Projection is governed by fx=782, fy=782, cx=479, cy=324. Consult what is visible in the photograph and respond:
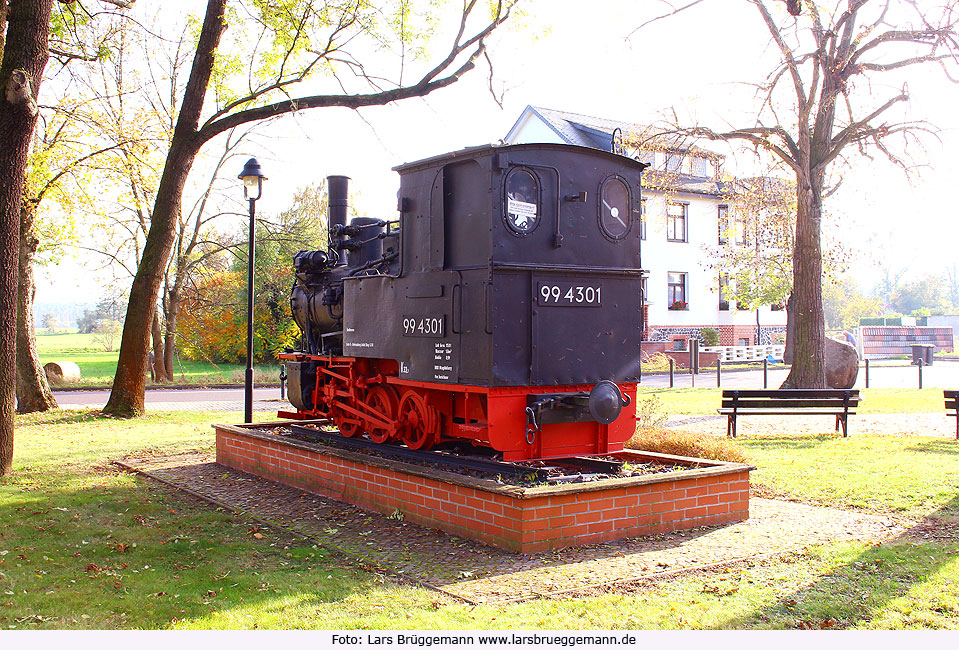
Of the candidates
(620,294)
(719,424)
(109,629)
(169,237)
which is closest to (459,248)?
(620,294)

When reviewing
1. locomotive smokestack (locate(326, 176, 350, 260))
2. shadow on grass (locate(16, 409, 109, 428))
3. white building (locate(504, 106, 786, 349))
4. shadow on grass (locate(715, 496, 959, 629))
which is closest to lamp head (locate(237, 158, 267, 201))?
locomotive smokestack (locate(326, 176, 350, 260))

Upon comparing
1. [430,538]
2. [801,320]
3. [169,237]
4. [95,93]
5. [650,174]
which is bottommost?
[430,538]

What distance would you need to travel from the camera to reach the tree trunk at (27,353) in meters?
15.9

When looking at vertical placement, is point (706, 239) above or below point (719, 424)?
above

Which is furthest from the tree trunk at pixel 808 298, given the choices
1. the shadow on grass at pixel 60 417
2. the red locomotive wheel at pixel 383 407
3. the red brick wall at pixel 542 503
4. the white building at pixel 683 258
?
the white building at pixel 683 258

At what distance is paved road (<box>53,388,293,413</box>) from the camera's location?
62.9 feet

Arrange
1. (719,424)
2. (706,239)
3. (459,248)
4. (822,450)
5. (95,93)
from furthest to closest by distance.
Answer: (706,239), (95,93), (719,424), (822,450), (459,248)

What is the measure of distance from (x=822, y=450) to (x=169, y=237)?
40.1 ft

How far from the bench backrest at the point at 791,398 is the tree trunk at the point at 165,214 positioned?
35.5 feet

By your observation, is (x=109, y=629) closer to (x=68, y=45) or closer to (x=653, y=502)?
(x=653, y=502)

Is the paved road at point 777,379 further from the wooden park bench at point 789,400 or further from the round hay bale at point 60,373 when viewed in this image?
the round hay bale at point 60,373

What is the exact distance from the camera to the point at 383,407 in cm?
876

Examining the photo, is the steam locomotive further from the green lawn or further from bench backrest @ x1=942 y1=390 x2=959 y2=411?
bench backrest @ x1=942 y1=390 x2=959 y2=411

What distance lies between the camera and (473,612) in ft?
15.4
